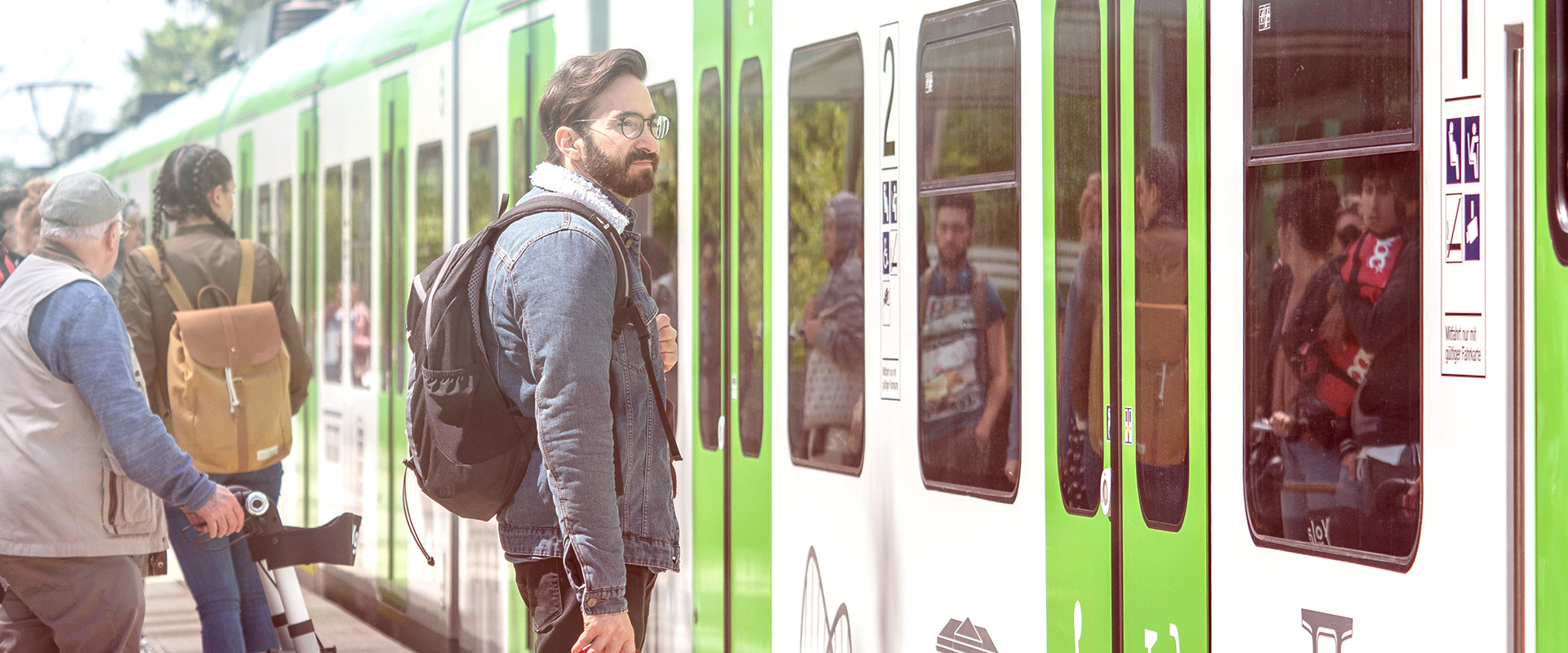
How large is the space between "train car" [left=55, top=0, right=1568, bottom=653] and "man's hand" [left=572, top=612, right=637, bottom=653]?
540mm

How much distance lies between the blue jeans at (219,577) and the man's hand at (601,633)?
9.01ft

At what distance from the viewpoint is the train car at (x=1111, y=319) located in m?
2.38

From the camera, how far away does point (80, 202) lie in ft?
14.1

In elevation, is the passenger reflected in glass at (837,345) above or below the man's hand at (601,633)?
above

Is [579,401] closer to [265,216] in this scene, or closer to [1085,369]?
[1085,369]

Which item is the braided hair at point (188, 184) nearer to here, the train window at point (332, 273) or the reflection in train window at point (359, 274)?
the reflection in train window at point (359, 274)

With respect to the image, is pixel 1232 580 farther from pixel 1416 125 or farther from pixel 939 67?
pixel 939 67

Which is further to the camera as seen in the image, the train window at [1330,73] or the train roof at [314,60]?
the train roof at [314,60]

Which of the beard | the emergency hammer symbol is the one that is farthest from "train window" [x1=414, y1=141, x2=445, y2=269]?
the emergency hammer symbol

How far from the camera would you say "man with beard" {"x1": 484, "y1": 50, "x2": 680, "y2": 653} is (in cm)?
270

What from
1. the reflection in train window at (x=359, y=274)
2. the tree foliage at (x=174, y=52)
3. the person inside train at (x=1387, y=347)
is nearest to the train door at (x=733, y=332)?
the person inside train at (x=1387, y=347)

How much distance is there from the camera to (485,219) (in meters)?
6.21

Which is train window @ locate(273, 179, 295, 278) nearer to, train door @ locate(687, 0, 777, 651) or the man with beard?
train door @ locate(687, 0, 777, 651)

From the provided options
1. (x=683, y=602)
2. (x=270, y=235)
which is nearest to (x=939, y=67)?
(x=683, y=602)
